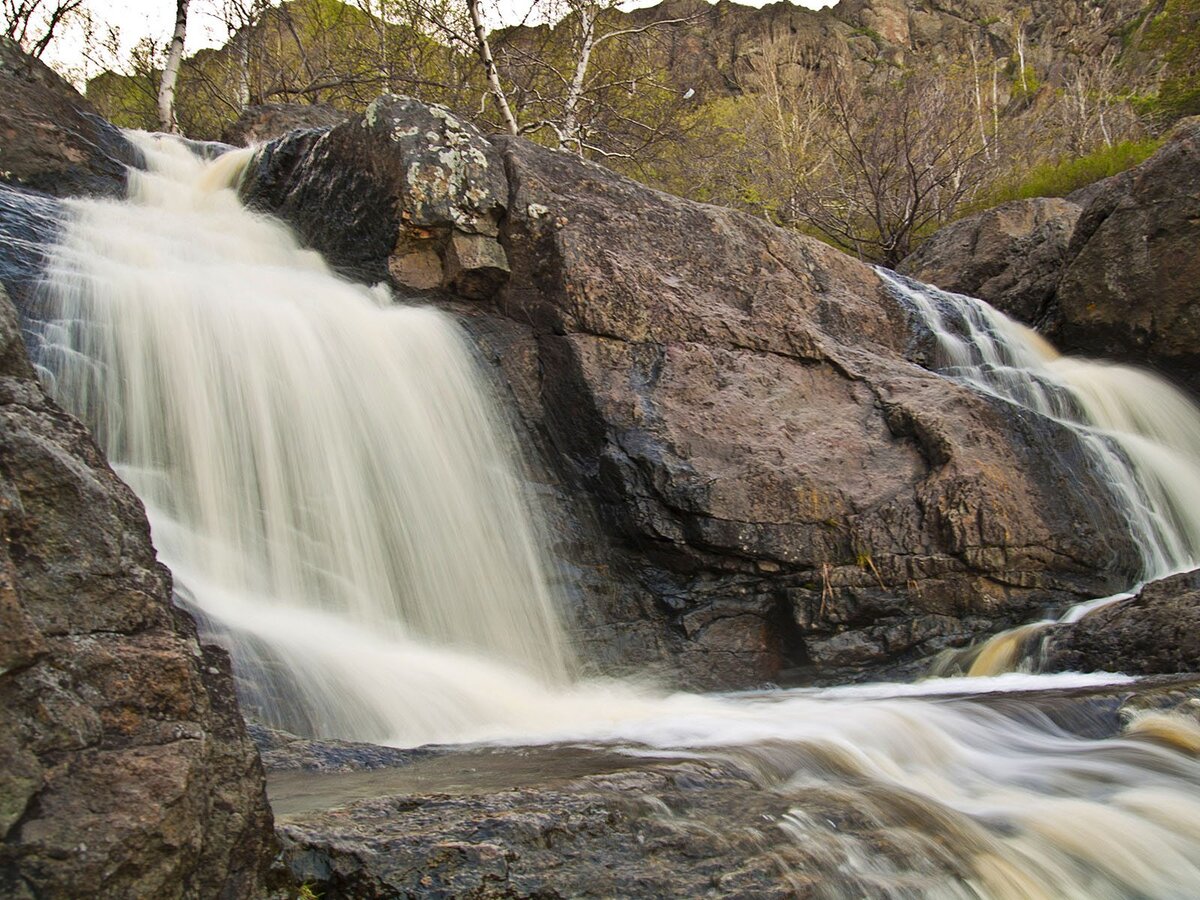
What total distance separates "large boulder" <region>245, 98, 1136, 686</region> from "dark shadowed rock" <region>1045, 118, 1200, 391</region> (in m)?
2.78

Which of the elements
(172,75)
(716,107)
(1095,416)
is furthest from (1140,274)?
(716,107)

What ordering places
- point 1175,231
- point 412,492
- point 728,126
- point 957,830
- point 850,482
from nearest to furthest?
1. point 957,830
2. point 412,492
3. point 850,482
4. point 1175,231
5. point 728,126

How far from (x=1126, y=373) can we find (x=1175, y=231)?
1406 millimetres

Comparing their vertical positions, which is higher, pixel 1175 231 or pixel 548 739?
pixel 1175 231

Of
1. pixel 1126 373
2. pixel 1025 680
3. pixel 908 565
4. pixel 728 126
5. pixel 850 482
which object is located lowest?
pixel 1025 680

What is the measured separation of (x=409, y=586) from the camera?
5719mm

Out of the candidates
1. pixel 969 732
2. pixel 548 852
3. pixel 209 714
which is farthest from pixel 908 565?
pixel 209 714

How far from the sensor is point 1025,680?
18.4 ft

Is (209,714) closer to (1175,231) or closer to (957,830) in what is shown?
(957,830)

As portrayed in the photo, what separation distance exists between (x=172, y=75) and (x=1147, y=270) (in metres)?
13.4

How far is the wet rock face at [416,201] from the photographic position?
754 centimetres

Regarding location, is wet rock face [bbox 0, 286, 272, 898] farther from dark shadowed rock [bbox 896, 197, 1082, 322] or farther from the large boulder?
dark shadowed rock [bbox 896, 197, 1082, 322]

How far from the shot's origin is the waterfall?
476cm

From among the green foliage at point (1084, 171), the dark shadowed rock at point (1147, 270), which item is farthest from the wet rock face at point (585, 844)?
the green foliage at point (1084, 171)
